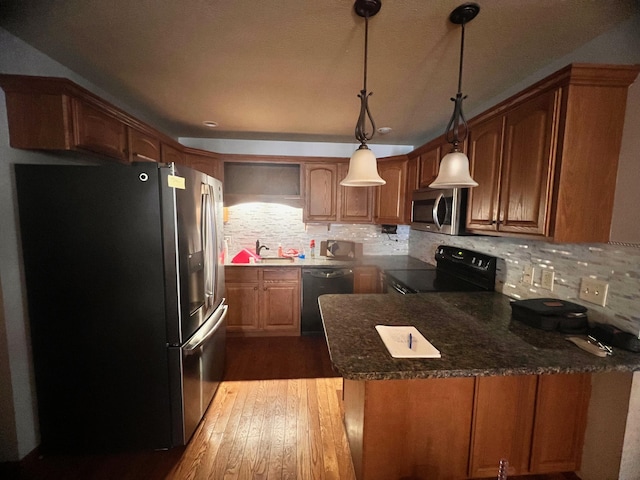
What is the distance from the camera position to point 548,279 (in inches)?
62.1

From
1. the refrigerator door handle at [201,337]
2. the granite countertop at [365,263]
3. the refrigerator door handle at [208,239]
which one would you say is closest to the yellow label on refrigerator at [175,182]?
the refrigerator door handle at [208,239]

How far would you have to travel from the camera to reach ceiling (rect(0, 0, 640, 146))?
119cm

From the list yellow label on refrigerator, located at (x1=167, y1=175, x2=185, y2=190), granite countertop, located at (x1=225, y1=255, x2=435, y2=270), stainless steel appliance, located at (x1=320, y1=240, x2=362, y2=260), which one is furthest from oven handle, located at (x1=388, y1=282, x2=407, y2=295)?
yellow label on refrigerator, located at (x1=167, y1=175, x2=185, y2=190)

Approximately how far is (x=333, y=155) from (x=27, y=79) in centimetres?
268

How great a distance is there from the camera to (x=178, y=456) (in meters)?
1.62

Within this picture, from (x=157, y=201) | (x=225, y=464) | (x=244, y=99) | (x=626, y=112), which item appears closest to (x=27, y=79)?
(x=157, y=201)

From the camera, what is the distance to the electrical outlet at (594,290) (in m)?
1.28

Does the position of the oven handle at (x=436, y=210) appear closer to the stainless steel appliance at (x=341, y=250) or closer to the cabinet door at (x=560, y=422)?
the cabinet door at (x=560, y=422)

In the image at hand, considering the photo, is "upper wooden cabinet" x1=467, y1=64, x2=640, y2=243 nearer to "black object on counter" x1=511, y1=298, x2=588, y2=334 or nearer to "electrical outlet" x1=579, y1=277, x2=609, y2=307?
"electrical outlet" x1=579, y1=277, x2=609, y2=307

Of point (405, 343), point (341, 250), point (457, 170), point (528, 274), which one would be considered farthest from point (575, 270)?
point (341, 250)

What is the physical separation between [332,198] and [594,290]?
2431mm

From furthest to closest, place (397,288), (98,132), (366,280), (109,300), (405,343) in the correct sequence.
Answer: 1. (366,280)
2. (397,288)
3. (98,132)
4. (109,300)
5. (405,343)

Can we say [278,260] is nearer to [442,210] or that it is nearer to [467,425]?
[442,210]

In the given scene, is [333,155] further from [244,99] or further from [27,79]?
[27,79]
